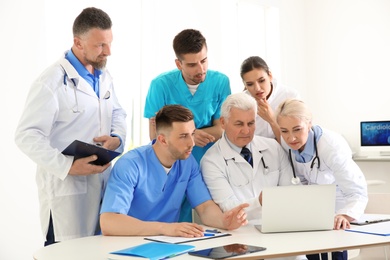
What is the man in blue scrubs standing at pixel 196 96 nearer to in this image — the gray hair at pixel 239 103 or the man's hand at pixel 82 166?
the gray hair at pixel 239 103

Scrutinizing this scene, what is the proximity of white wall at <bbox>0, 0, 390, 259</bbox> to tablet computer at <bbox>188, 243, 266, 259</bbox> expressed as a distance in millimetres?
2109

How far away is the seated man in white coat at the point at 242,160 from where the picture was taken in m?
2.86

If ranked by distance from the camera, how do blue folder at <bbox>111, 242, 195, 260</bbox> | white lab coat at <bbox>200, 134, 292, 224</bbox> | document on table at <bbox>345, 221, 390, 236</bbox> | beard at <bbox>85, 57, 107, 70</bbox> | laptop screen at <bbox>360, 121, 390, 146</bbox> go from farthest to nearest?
laptop screen at <bbox>360, 121, 390, 146</bbox>
white lab coat at <bbox>200, 134, 292, 224</bbox>
beard at <bbox>85, 57, 107, 70</bbox>
document on table at <bbox>345, 221, 390, 236</bbox>
blue folder at <bbox>111, 242, 195, 260</bbox>

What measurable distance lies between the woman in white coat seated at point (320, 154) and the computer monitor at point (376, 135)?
10.3ft

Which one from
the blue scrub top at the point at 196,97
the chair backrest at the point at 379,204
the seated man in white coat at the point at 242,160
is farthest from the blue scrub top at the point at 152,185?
the chair backrest at the point at 379,204

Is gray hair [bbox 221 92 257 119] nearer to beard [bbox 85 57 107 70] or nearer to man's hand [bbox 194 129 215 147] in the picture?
man's hand [bbox 194 129 215 147]

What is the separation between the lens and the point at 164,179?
2672 mm

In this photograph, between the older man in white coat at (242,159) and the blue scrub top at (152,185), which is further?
the older man in white coat at (242,159)

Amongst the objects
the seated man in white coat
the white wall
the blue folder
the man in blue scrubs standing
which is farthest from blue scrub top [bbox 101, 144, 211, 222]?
the white wall

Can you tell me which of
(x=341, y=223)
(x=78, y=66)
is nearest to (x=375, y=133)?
(x=341, y=223)

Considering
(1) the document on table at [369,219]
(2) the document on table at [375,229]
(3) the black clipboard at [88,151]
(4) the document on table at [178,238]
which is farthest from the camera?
(1) the document on table at [369,219]

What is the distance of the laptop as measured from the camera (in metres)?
2.28

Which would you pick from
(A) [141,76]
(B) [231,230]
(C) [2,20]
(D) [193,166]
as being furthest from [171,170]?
(A) [141,76]

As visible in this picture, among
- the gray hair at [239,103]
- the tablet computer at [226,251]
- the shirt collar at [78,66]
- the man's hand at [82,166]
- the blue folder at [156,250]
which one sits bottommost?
the tablet computer at [226,251]
